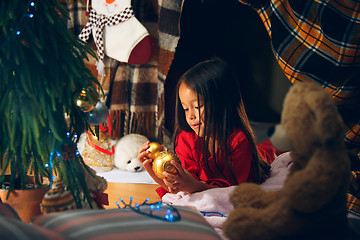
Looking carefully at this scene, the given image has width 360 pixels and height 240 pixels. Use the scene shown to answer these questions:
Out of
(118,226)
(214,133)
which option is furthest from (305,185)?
(214,133)

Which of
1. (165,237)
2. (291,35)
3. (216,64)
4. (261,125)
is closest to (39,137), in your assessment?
(165,237)

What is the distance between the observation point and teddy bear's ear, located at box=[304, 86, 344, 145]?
1.75ft

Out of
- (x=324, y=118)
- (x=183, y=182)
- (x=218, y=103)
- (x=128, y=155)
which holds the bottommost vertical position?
(x=128, y=155)

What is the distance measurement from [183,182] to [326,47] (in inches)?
24.7

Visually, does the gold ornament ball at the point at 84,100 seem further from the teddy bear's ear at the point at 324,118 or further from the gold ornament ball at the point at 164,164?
the teddy bear's ear at the point at 324,118

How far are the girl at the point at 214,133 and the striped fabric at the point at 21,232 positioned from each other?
47 cm

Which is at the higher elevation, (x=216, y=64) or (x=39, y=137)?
(x=216, y=64)

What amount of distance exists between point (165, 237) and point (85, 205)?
0.31 metres

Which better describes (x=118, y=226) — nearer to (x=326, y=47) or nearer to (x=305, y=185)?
(x=305, y=185)

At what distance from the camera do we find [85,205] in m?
0.81

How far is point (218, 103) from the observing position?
107cm

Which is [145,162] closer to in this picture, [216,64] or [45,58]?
[216,64]

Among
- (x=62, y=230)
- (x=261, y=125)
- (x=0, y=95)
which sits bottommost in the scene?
(x=261, y=125)

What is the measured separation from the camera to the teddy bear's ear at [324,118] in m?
0.53
